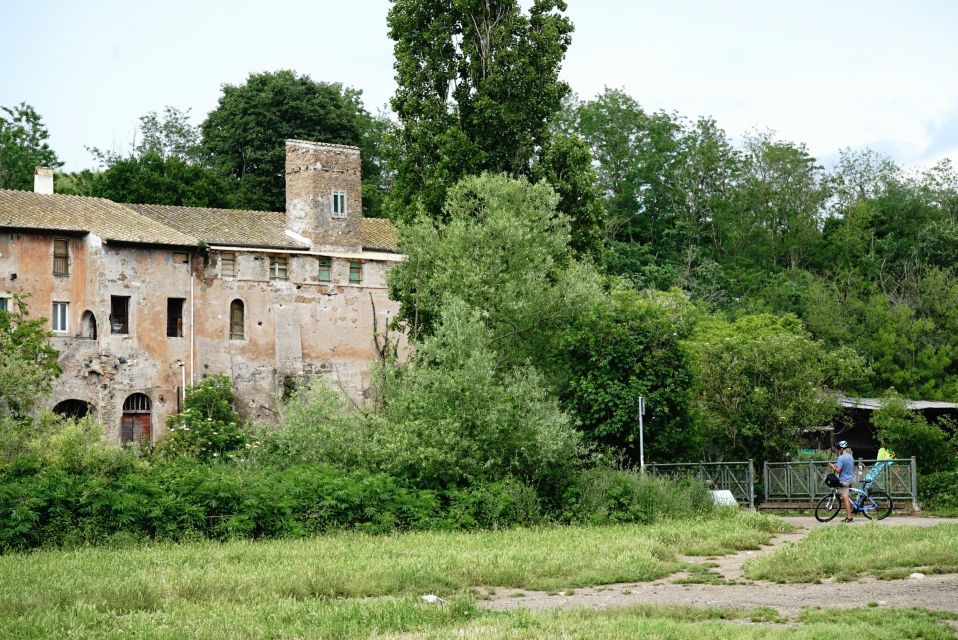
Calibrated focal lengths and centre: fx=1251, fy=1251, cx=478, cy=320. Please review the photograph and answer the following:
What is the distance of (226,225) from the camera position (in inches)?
2080

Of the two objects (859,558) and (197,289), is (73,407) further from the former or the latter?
(859,558)

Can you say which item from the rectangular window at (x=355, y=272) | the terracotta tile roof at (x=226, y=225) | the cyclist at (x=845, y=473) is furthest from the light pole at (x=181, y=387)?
the cyclist at (x=845, y=473)

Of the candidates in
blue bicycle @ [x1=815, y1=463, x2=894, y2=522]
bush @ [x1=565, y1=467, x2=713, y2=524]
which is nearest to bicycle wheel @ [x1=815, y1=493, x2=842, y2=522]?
blue bicycle @ [x1=815, y1=463, x2=894, y2=522]

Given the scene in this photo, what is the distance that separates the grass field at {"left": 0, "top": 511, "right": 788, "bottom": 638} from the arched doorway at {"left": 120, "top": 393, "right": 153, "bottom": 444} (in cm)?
2787

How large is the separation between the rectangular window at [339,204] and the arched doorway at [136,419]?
11.5 meters


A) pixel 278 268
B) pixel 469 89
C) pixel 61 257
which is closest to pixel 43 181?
pixel 61 257

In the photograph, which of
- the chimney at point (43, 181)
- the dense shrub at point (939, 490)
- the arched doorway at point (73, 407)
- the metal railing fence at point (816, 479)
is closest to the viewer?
the dense shrub at point (939, 490)

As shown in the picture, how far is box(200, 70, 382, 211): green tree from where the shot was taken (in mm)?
66875

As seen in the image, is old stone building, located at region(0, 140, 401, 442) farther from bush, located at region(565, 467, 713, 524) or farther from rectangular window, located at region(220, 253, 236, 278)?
bush, located at region(565, 467, 713, 524)

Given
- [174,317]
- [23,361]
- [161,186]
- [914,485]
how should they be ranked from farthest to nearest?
[161,186], [174,317], [23,361], [914,485]

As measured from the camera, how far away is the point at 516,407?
28.2 m

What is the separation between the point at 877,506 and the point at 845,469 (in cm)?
128

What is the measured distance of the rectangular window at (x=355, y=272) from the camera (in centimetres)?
5381

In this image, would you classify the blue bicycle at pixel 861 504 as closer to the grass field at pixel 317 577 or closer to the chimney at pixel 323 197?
the grass field at pixel 317 577
